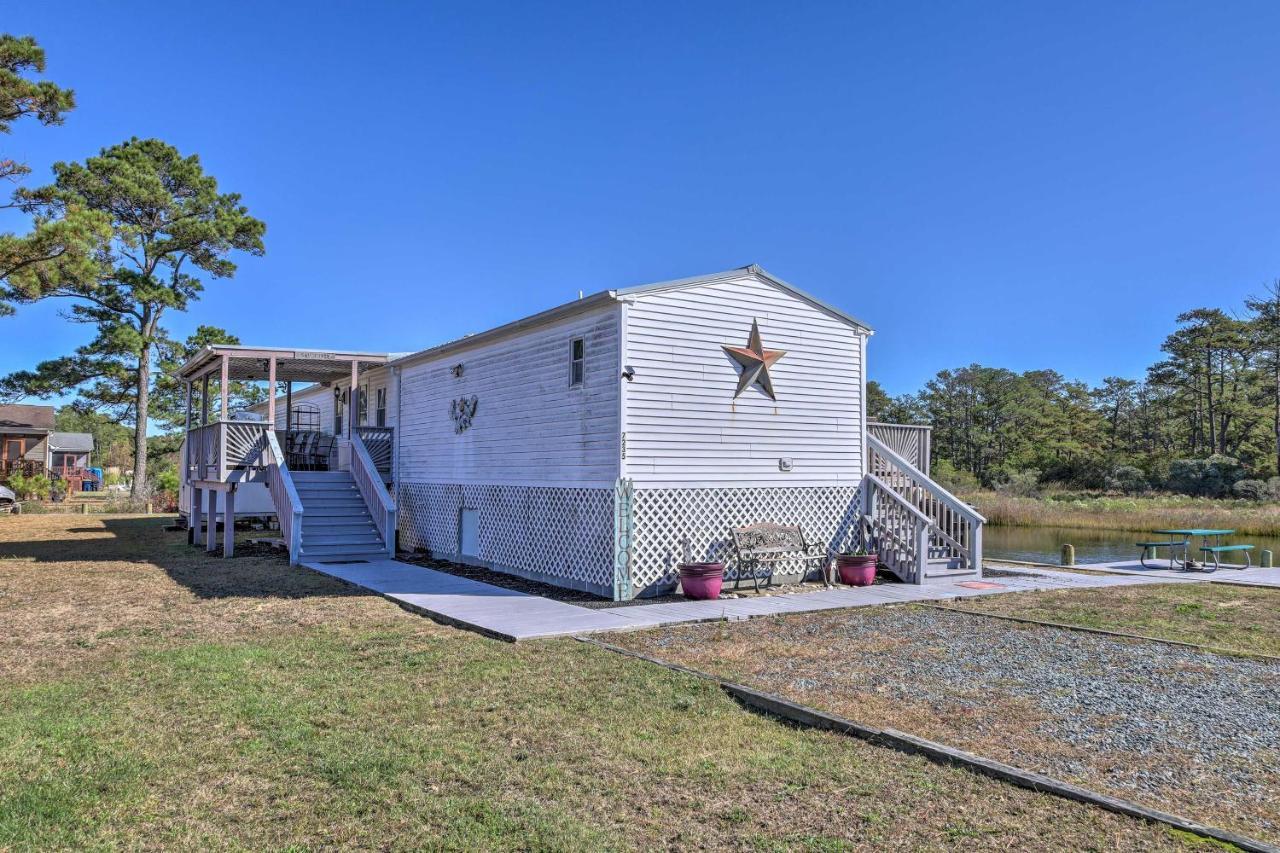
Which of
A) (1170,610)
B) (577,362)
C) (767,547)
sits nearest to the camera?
(1170,610)

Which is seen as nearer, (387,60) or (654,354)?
(654,354)

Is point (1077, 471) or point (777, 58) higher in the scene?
point (777, 58)

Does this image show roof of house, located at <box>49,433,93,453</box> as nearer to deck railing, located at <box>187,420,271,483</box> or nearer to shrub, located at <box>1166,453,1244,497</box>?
deck railing, located at <box>187,420,271,483</box>

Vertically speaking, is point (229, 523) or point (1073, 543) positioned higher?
point (229, 523)

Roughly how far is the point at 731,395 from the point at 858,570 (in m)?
3.27

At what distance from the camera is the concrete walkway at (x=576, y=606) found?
8539 millimetres

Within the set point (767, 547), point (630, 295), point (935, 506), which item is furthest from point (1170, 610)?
point (630, 295)

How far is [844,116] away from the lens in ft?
65.8

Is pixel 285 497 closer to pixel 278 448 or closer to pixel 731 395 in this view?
pixel 278 448

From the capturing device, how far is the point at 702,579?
34.2ft

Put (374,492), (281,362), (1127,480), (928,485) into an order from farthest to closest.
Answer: (1127,480)
(281,362)
(374,492)
(928,485)

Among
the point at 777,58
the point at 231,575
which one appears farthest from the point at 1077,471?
the point at 231,575

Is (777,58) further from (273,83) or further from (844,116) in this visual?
(273,83)

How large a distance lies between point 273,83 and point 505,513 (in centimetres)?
1148
